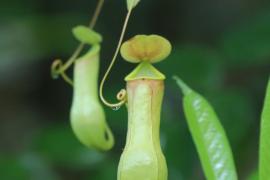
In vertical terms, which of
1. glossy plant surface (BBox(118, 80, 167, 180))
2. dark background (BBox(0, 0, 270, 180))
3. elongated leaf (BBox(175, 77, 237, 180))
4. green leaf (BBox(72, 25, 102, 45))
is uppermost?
green leaf (BBox(72, 25, 102, 45))

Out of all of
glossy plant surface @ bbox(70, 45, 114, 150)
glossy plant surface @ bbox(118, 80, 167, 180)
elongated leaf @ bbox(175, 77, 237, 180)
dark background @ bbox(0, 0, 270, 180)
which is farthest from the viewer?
dark background @ bbox(0, 0, 270, 180)

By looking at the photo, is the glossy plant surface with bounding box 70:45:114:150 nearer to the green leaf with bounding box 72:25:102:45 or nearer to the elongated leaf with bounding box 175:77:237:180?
the green leaf with bounding box 72:25:102:45

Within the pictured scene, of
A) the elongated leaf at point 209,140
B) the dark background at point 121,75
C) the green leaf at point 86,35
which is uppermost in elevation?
the green leaf at point 86,35

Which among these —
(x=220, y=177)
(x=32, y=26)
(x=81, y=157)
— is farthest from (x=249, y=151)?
(x=32, y=26)

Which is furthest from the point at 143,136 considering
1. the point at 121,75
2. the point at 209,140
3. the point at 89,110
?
the point at 121,75

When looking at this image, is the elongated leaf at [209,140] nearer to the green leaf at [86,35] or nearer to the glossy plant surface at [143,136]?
the glossy plant surface at [143,136]

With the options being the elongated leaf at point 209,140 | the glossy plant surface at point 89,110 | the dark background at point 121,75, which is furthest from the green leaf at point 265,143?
the dark background at point 121,75

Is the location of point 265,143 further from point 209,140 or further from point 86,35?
point 86,35

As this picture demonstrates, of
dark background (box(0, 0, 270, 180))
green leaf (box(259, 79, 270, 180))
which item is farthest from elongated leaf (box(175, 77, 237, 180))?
dark background (box(0, 0, 270, 180))
